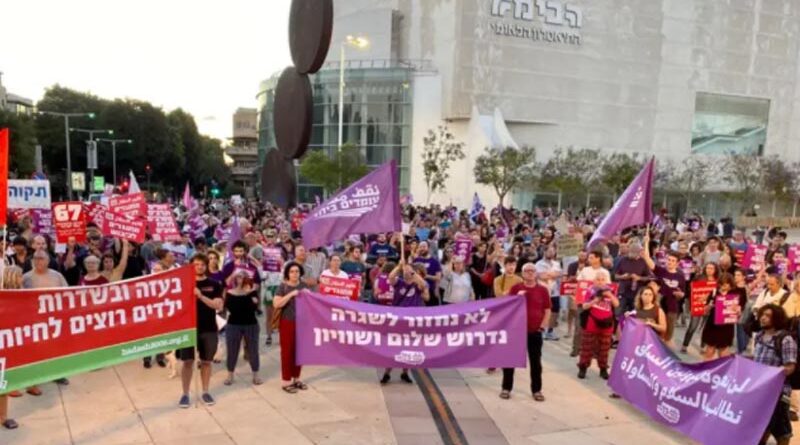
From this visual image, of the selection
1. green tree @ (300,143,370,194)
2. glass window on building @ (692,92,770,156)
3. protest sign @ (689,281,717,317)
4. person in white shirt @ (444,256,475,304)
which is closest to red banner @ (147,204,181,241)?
→ person in white shirt @ (444,256,475,304)

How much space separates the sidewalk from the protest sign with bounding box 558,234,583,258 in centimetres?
415

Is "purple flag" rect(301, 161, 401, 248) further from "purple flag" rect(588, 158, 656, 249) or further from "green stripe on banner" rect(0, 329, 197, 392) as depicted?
"purple flag" rect(588, 158, 656, 249)

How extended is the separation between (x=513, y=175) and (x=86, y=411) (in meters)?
38.6

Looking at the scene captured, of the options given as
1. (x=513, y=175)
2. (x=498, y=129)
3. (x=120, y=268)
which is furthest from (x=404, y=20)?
(x=120, y=268)

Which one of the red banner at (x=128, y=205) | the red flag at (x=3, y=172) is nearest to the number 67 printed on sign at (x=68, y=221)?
the red banner at (x=128, y=205)

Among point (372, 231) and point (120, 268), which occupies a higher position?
point (372, 231)

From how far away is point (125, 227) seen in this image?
33.8 feet

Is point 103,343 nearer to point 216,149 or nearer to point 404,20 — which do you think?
point 404,20

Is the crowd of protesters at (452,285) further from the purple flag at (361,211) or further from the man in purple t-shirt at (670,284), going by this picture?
the purple flag at (361,211)

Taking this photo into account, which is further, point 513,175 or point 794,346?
point 513,175

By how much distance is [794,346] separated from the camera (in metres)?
6.25

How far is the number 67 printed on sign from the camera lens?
10.6 m

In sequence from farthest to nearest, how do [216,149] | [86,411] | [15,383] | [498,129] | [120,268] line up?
[216,149]
[498,129]
[120,268]
[86,411]
[15,383]

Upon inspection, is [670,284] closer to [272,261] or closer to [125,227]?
[272,261]
